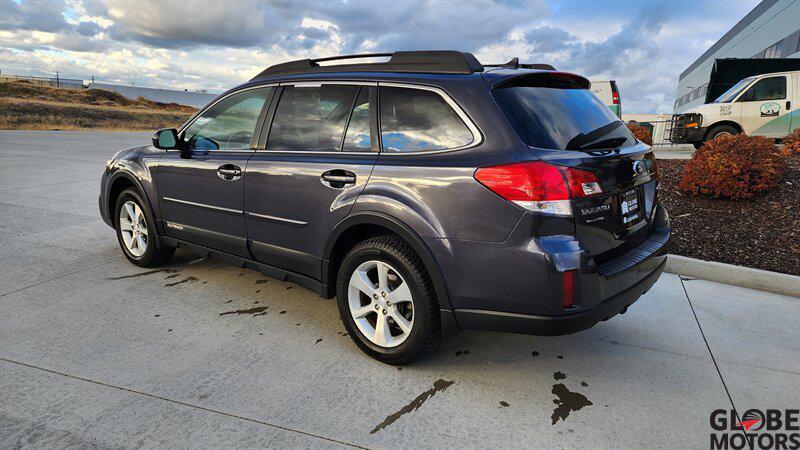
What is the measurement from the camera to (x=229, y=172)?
3.78 meters

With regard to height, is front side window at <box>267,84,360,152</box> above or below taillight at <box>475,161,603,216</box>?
above

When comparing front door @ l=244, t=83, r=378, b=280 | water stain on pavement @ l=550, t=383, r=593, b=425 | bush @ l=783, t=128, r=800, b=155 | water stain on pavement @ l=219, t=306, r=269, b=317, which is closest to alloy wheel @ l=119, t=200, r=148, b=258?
water stain on pavement @ l=219, t=306, r=269, b=317

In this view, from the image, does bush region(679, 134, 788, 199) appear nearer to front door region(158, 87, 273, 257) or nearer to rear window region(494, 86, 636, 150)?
rear window region(494, 86, 636, 150)

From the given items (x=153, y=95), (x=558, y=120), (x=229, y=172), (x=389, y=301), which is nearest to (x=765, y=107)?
(x=558, y=120)

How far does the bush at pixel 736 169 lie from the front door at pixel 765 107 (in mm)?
6790

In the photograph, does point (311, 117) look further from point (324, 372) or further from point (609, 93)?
point (609, 93)

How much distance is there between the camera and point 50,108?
125 ft

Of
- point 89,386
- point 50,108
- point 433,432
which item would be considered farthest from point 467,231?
point 50,108

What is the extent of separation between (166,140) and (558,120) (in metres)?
3.19

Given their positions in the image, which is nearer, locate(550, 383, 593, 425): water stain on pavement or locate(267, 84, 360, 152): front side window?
locate(550, 383, 593, 425): water stain on pavement

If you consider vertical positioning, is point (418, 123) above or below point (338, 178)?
above

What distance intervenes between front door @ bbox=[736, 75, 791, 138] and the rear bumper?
1203 cm

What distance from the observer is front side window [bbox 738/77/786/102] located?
12.0 m

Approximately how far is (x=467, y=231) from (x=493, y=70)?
1069 mm
